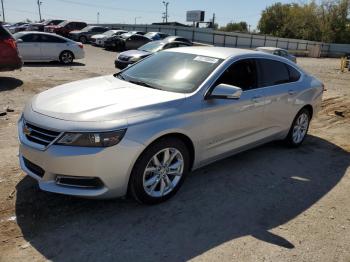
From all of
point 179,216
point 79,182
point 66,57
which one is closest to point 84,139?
point 79,182

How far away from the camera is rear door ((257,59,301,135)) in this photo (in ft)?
18.0

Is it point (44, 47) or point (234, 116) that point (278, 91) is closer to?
point (234, 116)

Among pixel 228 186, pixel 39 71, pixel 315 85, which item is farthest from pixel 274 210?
pixel 39 71

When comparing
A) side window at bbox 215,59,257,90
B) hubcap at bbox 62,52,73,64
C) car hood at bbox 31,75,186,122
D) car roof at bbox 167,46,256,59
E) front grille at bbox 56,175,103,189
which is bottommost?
hubcap at bbox 62,52,73,64

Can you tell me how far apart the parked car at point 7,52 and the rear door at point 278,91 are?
7474 mm

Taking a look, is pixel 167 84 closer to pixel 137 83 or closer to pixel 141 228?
pixel 137 83

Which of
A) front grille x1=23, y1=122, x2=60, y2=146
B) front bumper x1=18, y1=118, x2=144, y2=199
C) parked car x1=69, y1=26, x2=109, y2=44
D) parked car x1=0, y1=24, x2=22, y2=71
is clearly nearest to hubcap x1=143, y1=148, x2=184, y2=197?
front bumper x1=18, y1=118, x2=144, y2=199

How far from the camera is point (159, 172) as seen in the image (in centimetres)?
414

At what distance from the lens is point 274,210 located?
432cm

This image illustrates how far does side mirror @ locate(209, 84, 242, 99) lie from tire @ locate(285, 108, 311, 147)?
7.41 feet

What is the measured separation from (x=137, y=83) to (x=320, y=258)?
2.78 meters

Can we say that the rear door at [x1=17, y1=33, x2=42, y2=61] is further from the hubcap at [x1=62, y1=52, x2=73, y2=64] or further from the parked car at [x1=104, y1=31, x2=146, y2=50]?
the parked car at [x1=104, y1=31, x2=146, y2=50]

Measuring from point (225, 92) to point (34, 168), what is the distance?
2191 millimetres

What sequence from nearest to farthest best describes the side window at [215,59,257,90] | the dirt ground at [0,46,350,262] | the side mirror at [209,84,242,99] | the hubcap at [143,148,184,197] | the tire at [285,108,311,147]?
the dirt ground at [0,46,350,262] → the hubcap at [143,148,184,197] → the side mirror at [209,84,242,99] → the side window at [215,59,257,90] → the tire at [285,108,311,147]
